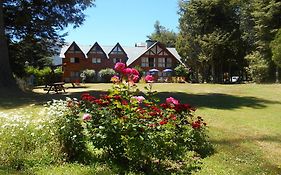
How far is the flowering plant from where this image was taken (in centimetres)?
554

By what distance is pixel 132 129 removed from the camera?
554cm

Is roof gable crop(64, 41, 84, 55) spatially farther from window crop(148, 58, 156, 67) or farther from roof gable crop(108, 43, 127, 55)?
window crop(148, 58, 156, 67)

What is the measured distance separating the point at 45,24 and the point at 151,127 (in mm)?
19626

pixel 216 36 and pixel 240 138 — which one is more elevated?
pixel 216 36

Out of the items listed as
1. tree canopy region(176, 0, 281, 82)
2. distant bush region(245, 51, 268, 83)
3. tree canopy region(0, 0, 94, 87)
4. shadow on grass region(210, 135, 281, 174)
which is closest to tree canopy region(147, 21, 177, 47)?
tree canopy region(176, 0, 281, 82)

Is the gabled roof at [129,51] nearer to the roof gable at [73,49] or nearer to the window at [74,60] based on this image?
the roof gable at [73,49]

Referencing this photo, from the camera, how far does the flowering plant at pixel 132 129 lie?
554 centimetres

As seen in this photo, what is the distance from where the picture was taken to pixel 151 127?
18.9ft

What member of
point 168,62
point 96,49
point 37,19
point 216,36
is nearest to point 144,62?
point 168,62

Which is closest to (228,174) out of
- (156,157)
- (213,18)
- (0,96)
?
(156,157)

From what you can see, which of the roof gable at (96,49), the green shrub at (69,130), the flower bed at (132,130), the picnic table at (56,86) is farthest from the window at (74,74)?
the green shrub at (69,130)

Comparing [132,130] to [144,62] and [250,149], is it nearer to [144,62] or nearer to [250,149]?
[250,149]

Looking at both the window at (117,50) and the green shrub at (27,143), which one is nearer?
the green shrub at (27,143)

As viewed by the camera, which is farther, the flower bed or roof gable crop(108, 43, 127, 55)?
roof gable crop(108, 43, 127, 55)
